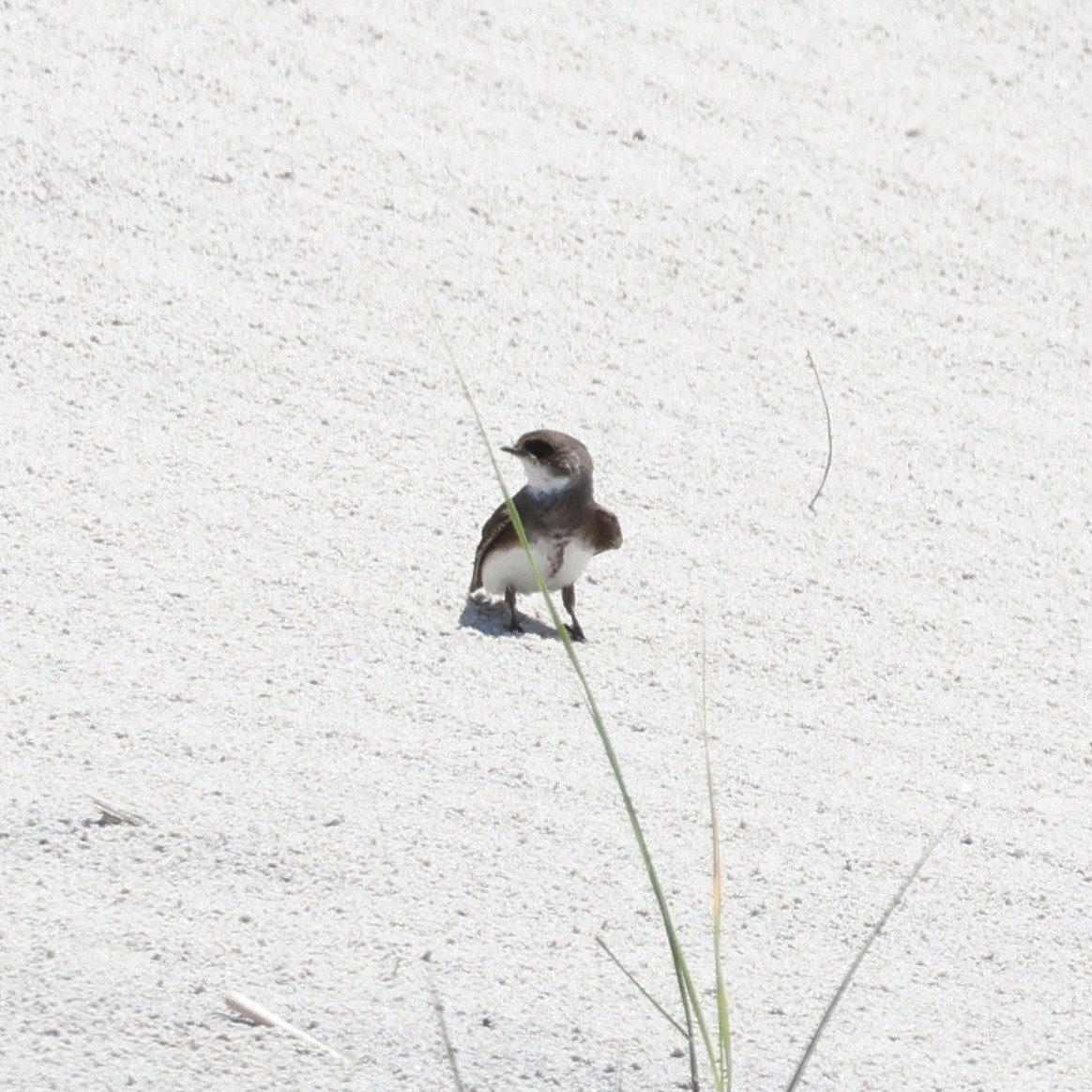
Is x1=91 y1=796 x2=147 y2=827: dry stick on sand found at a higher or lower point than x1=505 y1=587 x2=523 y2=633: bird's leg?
lower

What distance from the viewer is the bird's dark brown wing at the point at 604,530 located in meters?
5.67

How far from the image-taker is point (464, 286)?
7.43m

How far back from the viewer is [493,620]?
571 centimetres

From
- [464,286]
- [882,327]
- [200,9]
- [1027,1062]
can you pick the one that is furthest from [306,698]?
[200,9]

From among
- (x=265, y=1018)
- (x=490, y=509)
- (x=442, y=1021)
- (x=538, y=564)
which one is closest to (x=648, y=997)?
(x=442, y=1021)

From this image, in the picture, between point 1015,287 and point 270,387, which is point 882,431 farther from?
point 270,387

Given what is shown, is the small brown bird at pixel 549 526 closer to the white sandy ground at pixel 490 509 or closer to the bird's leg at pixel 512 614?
the bird's leg at pixel 512 614

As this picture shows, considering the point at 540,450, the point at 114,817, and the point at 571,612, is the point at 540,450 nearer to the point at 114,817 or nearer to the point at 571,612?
the point at 571,612

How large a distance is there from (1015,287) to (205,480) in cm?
370

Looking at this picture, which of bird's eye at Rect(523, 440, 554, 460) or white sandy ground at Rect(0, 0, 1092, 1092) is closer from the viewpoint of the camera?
white sandy ground at Rect(0, 0, 1092, 1092)

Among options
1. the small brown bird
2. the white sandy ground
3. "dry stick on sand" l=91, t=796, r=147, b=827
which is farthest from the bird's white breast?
"dry stick on sand" l=91, t=796, r=147, b=827

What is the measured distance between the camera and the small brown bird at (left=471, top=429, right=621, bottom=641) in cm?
554

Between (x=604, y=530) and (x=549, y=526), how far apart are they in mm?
211

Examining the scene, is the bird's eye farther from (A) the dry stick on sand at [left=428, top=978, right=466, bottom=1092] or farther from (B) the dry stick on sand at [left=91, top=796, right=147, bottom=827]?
(A) the dry stick on sand at [left=428, top=978, right=466, bottom=1092]
